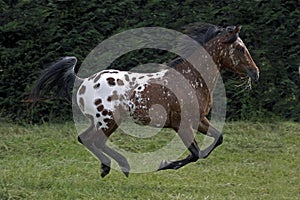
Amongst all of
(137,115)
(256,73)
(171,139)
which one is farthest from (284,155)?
(137,115)

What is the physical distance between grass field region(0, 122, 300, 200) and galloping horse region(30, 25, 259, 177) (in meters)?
0.75

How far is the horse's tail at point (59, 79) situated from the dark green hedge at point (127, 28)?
13.1 feet

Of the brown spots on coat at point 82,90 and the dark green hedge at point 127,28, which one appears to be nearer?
the brown spots on coat at point 82,90

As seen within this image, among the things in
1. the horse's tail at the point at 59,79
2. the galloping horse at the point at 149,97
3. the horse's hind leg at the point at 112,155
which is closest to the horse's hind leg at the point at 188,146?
the galloping horse at the point at 149,97

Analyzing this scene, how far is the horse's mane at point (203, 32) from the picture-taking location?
211 inches

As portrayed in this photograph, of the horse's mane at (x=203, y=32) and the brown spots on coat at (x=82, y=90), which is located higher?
the horse's mane at (x=203, y=32)

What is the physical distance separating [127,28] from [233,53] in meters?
4.51

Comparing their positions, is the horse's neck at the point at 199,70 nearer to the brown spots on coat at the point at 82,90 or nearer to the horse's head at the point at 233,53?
the horse's head at the point at 233,53

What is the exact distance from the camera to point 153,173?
22.2 feet

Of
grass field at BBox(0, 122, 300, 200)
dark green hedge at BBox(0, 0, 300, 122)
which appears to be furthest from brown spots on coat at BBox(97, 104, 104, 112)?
dark green hedge at BBox(0, 0, 300, 122)

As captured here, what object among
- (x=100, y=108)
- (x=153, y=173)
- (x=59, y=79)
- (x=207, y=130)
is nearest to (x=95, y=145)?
(x=100, y=108)

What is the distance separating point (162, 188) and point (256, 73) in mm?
1566

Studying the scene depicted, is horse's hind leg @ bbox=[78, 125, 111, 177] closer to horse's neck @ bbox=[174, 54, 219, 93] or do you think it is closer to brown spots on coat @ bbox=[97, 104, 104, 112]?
brown spots on coat @ bbox=[97, 104, 104, 112]

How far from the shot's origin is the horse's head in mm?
5273
